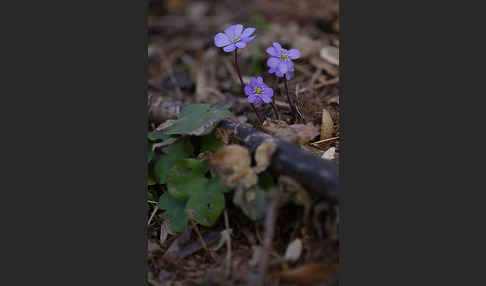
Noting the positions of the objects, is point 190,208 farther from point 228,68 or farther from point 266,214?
point 228,68

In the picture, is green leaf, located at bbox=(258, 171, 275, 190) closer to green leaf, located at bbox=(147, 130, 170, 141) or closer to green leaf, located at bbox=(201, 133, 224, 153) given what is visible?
green leaf, located at bbox=(201, 133, 224, 153)

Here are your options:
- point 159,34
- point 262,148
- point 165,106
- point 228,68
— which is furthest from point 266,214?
point 159,34

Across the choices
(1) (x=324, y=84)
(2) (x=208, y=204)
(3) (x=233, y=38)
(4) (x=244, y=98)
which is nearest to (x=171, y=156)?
(2) (x=208, y=204)

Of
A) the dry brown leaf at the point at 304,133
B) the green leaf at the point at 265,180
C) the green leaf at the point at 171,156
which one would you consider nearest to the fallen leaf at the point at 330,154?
the dry brown leaf at the point at 304,133

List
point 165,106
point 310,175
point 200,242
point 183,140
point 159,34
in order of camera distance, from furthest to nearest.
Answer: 1. point 159,34
2. point 165,106
3. point 183,140
4. point 200,242
5. point 310,175

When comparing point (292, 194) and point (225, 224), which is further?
point (225, 224)

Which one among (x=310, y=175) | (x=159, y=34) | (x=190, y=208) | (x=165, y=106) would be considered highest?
(x=159, y=34)

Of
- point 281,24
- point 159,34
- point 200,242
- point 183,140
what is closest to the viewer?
point 200,242
